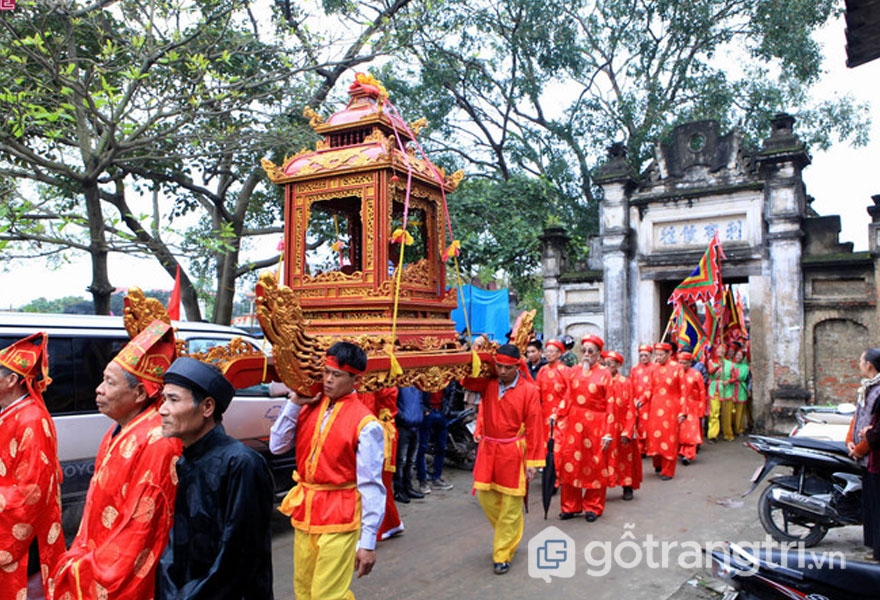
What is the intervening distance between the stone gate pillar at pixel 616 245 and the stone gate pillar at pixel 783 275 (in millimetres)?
2394

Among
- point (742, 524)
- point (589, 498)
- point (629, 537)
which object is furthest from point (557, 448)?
point (742, 524)

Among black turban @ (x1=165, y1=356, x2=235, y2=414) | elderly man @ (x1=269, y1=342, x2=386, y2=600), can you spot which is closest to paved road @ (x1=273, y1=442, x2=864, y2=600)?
elderly man @ (x1=269, y1=342, x2=386, y2=600)

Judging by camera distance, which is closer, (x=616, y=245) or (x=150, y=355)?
(x=150, y=355)

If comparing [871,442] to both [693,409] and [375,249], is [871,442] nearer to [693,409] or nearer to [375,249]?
[375,249]

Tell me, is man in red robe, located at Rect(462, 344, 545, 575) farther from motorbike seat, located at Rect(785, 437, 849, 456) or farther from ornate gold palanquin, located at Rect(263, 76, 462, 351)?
motorbike seat, located at Rect(785, 437, 849, 456)

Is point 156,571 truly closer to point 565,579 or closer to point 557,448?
point 565,579

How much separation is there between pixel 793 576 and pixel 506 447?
8.22 feet

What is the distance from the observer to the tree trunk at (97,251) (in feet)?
19.5

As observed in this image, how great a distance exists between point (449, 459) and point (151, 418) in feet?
22.9

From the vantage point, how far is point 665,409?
29.2 feet

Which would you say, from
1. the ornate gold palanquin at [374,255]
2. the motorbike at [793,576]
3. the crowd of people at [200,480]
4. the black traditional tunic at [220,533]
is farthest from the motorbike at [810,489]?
the black traditional tunic at [220,533]

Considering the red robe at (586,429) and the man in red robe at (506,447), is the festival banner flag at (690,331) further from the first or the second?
the man in red robe at (506,447)

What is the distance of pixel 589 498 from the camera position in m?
6.56

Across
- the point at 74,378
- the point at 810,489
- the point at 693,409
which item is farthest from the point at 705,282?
the point at 74,378
